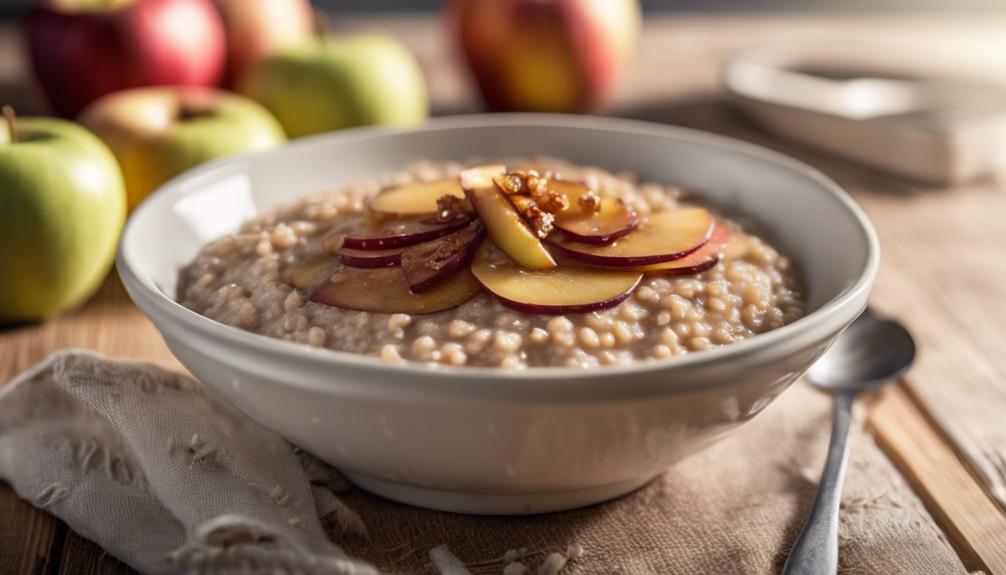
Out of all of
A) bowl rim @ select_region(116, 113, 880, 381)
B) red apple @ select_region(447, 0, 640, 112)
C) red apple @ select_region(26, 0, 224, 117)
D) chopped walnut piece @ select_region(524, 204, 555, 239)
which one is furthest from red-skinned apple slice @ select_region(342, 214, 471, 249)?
red apple @ select_region(447, 0, 640, 112)

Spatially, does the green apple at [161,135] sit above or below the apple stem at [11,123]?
below

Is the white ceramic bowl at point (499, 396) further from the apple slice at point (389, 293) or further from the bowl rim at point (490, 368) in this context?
the apple slice at point (389, 293)

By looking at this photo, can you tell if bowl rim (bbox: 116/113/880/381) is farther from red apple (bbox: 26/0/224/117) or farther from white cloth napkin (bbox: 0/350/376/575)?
red apple (bbox: 26/0/224/117)

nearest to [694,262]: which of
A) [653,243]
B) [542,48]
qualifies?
[653,243]

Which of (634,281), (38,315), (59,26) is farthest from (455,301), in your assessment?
(59,26)

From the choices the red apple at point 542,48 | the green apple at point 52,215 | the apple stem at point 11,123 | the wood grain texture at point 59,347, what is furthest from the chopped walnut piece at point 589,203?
the red apple at point 542,48

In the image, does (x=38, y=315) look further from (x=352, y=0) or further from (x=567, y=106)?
(x=352, y=0)

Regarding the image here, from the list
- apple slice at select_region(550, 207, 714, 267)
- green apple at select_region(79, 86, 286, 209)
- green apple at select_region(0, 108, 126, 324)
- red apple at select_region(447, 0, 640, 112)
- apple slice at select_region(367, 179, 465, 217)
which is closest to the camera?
apple slice at select_region(550, 207, 714, 267)
